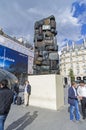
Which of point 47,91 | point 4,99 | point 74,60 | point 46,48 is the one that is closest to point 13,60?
point 46,48

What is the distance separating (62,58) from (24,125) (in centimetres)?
10530

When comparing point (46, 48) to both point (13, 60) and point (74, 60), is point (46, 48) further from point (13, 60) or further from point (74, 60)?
point (74, 60)

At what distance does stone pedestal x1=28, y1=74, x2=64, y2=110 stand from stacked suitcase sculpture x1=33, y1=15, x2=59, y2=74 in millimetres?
687

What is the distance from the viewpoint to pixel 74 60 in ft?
351

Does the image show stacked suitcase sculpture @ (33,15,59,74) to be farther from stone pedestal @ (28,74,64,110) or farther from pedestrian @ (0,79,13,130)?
pedestrian @ (0,79,13,130)

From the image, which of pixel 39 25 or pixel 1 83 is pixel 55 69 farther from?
pixel 1 83

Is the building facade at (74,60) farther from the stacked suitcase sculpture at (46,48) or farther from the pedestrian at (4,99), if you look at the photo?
the pedestrian at (4,99)

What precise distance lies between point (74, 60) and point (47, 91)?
95.4 m

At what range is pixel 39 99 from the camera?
44.7 ft

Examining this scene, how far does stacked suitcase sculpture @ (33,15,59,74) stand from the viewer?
13.9 meters

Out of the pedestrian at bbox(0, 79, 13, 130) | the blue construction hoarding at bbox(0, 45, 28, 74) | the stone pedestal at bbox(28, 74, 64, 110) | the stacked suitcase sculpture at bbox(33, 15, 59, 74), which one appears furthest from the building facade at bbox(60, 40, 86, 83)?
the pedestrian at bbox(0, 79, 13, 130)

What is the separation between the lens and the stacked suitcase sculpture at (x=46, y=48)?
1388 cm

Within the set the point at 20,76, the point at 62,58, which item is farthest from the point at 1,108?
the point at 62,58

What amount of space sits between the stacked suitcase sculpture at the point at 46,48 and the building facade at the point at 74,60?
283ft
